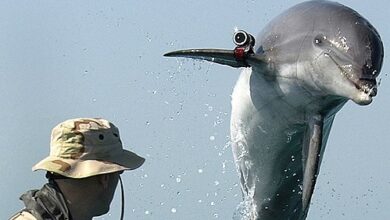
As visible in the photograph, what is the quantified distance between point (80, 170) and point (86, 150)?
0.17 m

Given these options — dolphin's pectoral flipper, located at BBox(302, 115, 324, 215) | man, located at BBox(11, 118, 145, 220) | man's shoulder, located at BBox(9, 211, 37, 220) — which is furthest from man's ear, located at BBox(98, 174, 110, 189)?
dolphin's pectoral flipper, located at BBox(302, 115, 324, 215)

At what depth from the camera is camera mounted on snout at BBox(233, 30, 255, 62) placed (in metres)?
7.62

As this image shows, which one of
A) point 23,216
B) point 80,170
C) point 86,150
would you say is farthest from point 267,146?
point 23,216

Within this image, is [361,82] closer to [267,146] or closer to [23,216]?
[267,146]

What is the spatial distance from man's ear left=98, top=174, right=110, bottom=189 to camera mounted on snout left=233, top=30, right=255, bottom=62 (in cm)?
333

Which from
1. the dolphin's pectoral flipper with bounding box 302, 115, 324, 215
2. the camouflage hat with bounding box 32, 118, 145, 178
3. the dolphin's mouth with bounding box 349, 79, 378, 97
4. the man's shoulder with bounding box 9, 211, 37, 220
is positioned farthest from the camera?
the dolphin's pectoral flipper with bounding box 302, 115, 324, 215

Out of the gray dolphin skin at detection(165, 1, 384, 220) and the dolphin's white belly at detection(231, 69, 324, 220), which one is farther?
the dolphin's white belly at detection(231, 69, 324, 220)

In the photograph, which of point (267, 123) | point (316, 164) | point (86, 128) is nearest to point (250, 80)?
point (267, 123)

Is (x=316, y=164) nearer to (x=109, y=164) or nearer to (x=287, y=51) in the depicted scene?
(x=287, y=51)

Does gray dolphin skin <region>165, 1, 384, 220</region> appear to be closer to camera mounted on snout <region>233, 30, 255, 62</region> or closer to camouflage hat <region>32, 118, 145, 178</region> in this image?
camera mounted on snout <region>233, 30, 255, 62</region>

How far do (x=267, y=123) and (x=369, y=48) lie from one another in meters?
1.55

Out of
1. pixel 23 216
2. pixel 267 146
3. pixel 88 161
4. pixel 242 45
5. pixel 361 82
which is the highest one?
pixel 242 45

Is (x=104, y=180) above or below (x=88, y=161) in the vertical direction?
below

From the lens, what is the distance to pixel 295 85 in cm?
743
